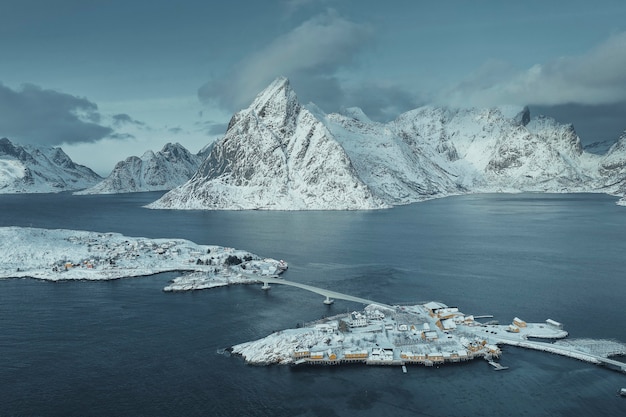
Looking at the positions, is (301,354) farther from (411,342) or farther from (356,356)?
(411,342)

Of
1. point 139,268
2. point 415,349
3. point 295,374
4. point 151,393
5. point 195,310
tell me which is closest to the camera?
point 151,393

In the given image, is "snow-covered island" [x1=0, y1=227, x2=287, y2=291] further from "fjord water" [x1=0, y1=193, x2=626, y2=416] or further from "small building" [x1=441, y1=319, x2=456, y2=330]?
"small building" [x1=441, y1=319, x2=456, y2=330]

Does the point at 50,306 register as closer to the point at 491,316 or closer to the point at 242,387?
the point at 242,387

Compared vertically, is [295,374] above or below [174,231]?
below

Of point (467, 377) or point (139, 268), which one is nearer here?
point (467, 377)

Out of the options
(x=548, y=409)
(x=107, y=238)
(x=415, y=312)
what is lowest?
(x=548, y=409)

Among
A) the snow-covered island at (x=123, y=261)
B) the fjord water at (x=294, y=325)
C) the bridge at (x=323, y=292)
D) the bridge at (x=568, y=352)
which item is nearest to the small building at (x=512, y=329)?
the bridge at (x=568, y=352)

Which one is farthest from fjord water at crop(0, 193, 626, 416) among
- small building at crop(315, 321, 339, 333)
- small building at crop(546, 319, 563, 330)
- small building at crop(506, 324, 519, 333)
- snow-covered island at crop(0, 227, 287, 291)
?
small building at crop(315, 321, 339, 333)

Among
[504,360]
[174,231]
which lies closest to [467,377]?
[504,360]
